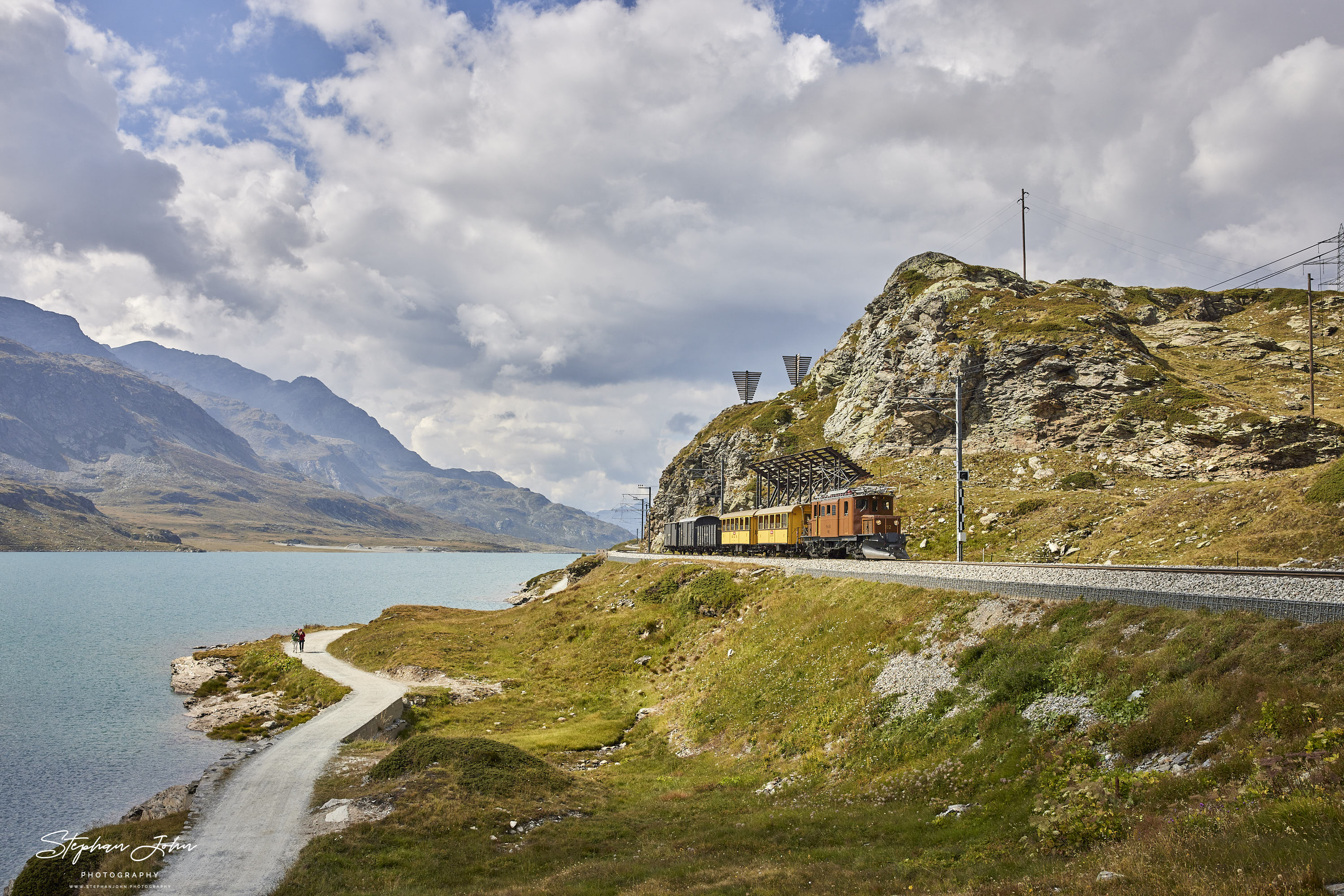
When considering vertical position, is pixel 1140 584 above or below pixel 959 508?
below

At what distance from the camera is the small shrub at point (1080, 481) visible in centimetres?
6706

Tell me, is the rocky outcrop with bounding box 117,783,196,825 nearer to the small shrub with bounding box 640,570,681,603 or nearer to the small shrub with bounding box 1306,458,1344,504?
the small shrub with bounding box 640,570,681,603

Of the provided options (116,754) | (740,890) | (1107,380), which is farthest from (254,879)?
(1107,380)

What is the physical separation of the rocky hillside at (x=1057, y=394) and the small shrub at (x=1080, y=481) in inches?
6.6

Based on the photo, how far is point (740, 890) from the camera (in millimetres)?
13477

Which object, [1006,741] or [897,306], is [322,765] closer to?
[1006,741]

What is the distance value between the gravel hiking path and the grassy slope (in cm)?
105

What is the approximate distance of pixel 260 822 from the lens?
20688 mm

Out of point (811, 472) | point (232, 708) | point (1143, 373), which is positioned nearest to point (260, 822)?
point (232, 708)

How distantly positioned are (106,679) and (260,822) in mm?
48388

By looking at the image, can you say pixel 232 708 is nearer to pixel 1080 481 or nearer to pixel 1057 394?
pixel 1080 481

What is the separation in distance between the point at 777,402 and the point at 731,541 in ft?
261

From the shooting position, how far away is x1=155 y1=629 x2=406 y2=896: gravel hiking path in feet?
55.2

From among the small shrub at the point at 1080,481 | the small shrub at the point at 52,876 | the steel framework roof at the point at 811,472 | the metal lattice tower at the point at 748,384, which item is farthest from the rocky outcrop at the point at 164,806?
the metal lattice tower at the point at 748,384
